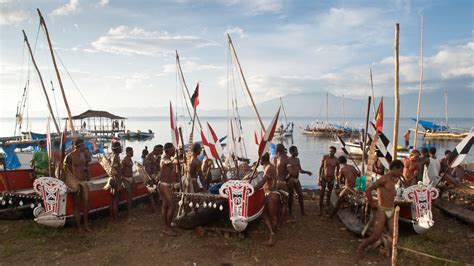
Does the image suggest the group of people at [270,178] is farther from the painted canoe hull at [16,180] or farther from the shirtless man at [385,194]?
the painted canoe hull at [16,180]

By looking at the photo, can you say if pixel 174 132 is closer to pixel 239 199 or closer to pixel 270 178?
pixel 239 199

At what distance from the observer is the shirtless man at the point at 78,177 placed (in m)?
8.17

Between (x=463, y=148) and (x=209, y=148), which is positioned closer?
(x=463, y=148)

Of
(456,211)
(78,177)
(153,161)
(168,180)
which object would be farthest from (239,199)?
(456,211)

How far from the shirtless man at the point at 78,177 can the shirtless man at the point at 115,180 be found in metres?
0.74

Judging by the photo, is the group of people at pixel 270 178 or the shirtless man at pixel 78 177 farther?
the shirtless man at pixel 78 177

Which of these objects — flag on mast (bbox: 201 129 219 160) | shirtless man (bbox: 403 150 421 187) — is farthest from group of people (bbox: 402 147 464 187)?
flag on mast (bbox: 201 129 219 160)


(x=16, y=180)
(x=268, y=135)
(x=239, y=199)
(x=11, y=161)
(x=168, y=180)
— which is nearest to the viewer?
(x=239, y=199)

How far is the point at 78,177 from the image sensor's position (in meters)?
8.30

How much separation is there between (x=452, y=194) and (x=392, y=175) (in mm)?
5827

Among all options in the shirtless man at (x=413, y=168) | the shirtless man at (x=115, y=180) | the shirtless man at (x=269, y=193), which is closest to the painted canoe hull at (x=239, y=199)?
the shirtless man at (x=269, y=193)

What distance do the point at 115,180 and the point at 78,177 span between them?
3.24 feet

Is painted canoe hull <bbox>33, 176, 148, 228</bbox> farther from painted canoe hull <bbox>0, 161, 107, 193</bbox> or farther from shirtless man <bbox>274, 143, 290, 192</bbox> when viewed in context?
shirtless man <bbox>274, 143, 290, 192</bbox>

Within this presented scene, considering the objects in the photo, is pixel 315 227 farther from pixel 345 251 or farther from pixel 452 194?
pixel 452 194
